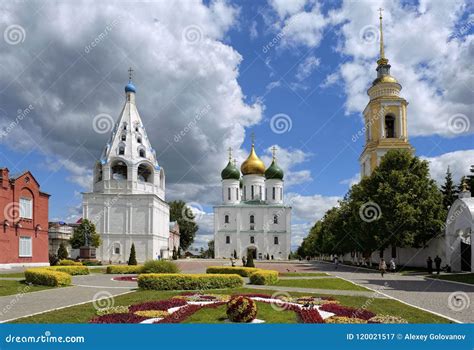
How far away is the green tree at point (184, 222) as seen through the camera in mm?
94375

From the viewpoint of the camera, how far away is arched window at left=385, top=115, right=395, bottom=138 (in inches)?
2133

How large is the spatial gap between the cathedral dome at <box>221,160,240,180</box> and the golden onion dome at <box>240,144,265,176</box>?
5.09ft

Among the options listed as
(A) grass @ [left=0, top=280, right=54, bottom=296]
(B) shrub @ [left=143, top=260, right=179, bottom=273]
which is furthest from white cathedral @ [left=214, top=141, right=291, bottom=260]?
(A) grass @ [left=0, top=280, right=54, bottom=296]

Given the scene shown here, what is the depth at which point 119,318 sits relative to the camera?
38.0 ft

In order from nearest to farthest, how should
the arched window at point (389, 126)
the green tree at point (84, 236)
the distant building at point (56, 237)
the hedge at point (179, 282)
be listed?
the hedge at point (179, 282)
the green tree at point (84, 236)
the arched window at point (389, 126)
the distant building at point (56, 237)

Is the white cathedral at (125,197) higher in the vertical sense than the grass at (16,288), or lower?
higher

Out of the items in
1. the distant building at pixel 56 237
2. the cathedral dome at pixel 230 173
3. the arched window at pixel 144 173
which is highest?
the cathedral dome at pixel 230 173

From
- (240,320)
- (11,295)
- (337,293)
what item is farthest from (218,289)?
(240,320)

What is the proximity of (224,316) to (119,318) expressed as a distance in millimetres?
2576

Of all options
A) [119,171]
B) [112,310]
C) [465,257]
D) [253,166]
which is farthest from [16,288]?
[253,166]

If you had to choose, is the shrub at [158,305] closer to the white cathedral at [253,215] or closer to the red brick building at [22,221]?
the red brick building at [22,221]

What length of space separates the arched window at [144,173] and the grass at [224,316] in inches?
2024

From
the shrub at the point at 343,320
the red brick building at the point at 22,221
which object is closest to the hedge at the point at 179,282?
the shrub at the point at 343,320

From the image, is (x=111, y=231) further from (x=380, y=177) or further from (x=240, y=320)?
(x=240, y=320)
